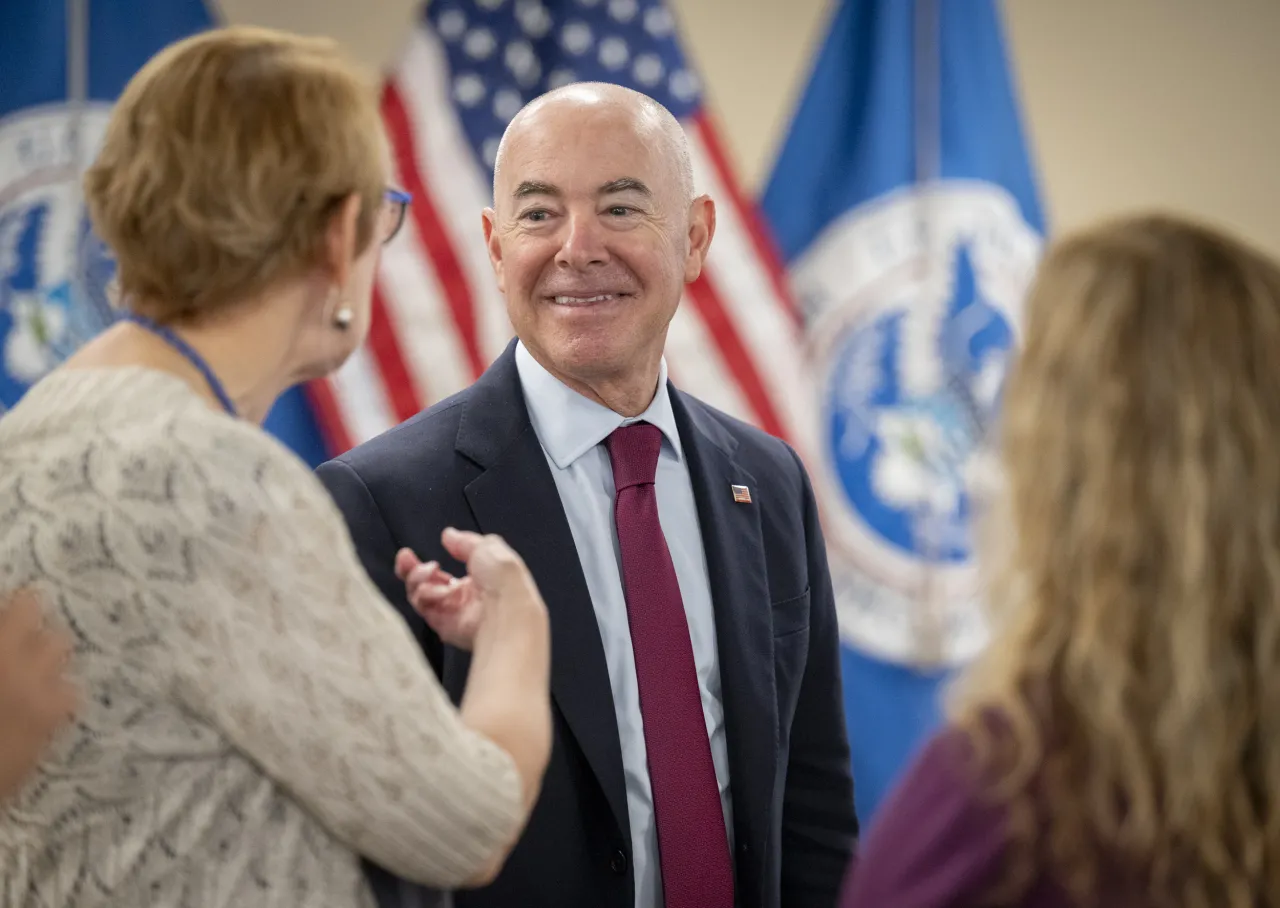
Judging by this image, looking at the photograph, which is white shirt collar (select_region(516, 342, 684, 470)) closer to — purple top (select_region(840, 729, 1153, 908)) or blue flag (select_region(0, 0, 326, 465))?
purple top (select_region(840, 729, 1153, 908))

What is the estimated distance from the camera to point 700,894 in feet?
5.63

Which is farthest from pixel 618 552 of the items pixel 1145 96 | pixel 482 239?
pixel 1145 96

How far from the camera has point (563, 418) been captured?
6.21 ft

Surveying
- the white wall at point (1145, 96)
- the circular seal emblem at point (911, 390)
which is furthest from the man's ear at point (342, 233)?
the white wall at point (1145, 96)

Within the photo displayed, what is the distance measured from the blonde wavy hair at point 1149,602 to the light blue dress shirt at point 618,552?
750 millimetres

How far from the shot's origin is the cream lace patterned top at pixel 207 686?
1.11 meters

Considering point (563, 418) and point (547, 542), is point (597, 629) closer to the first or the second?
point (547, 542)

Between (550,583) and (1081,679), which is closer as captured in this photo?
(1081,679)

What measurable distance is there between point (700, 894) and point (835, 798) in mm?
346

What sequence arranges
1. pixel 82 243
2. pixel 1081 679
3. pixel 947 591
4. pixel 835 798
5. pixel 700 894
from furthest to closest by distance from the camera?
pixel 947 591, pixel 82 243, pixel 835 798, pixel 700 894, pixel 1081 679

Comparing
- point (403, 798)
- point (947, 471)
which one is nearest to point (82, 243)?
point (947, 471)

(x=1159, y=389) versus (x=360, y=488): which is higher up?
(x=1159, y=389)

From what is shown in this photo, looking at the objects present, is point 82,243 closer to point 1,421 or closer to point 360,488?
point 360,488

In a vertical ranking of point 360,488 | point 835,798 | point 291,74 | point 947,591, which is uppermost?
point 291,74
